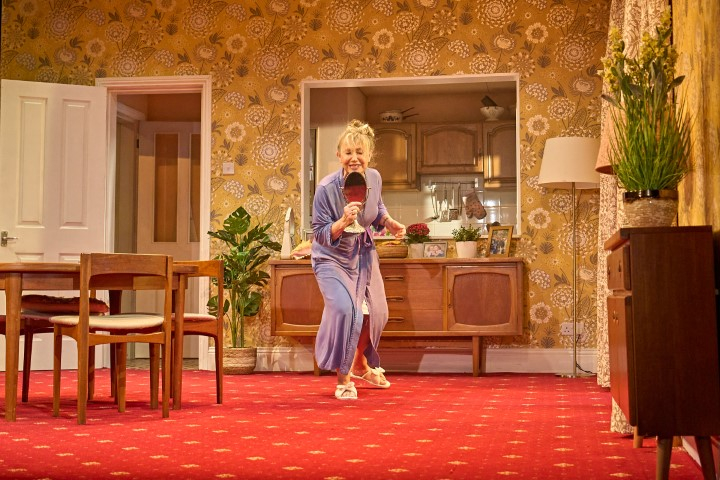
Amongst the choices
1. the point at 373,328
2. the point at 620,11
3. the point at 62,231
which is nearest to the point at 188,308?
the point at 62,231

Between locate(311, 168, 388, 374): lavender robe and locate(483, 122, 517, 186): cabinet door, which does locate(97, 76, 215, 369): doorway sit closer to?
locate(483, 122, 517, 186): cabinet door

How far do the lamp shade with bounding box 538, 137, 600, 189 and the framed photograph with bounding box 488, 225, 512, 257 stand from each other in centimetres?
49

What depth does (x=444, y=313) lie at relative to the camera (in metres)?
6.55

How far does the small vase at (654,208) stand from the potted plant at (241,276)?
173 inches

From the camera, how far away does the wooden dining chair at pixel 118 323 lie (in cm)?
385

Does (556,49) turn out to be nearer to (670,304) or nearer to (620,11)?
(620,11)

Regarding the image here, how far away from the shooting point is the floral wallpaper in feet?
22.6

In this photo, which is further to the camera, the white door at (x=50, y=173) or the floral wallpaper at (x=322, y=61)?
the white door at (x=50, y=173)

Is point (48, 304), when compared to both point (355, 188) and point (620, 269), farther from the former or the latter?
point (620, 269)

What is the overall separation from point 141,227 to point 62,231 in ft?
5.21

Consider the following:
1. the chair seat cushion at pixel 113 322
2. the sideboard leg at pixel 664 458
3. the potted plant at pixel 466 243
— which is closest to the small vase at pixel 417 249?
the potted plant at pixel 466 243

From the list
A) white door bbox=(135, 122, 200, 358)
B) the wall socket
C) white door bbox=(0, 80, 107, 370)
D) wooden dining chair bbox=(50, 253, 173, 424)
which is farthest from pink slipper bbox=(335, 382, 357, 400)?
white door bbox=(135, 122, 200, 358)

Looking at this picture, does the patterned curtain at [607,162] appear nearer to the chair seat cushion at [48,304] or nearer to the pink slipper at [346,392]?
the pink slipper at [346,392]

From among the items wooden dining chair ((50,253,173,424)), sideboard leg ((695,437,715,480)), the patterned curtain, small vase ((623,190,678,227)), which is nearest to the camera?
sideboard leg ((695,437,715,480))
